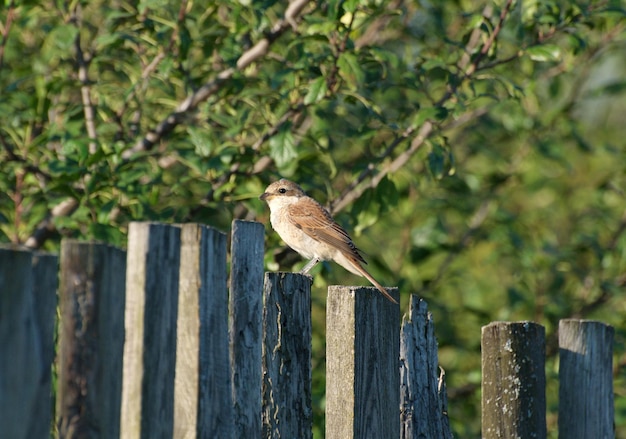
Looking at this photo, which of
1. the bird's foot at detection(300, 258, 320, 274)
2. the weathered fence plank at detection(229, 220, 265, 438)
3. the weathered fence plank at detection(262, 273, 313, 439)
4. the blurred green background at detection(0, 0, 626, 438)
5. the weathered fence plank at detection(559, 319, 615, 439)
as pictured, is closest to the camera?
the weathered fence plank at detection(229, 220, 265, 438)

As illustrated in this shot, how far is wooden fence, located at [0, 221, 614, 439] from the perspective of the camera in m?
2.26

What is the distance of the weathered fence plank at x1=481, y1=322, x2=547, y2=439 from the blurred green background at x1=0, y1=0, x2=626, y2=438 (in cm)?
190

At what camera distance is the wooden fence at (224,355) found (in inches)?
89.1

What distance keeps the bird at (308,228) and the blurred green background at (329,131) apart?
0.35 feet

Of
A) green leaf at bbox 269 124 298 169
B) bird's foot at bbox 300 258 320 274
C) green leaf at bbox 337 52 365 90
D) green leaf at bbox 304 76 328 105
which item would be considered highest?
green leaf at bbox 337 52 365 90

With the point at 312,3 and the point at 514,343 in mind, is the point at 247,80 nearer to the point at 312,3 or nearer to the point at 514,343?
the point at 312,3

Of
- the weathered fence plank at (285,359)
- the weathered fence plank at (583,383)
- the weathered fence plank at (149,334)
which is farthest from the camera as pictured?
the weathered fence plank at (583,383)

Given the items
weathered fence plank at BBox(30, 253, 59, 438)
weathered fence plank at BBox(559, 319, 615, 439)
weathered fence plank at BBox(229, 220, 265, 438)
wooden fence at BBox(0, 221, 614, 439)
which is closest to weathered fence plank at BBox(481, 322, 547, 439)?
wooden fence at BBox(0, 221, 614, 439)

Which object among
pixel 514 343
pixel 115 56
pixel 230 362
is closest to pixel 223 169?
pixel 115 56

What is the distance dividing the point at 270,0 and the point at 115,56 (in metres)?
1.43

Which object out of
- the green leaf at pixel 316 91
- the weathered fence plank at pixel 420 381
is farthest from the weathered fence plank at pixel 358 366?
the green leaf at pixel 316 91

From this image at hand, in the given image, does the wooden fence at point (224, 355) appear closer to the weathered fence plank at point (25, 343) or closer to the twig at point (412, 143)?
the weathered fence plank at point (25, 343)

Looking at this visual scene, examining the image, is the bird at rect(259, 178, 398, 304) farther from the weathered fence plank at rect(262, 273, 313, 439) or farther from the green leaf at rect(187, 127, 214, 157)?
the weathered fence plank at rect(262, 273, 313, 439)

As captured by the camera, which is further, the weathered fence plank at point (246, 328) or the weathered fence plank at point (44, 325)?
the weathered fence plank at point (246, 328)
